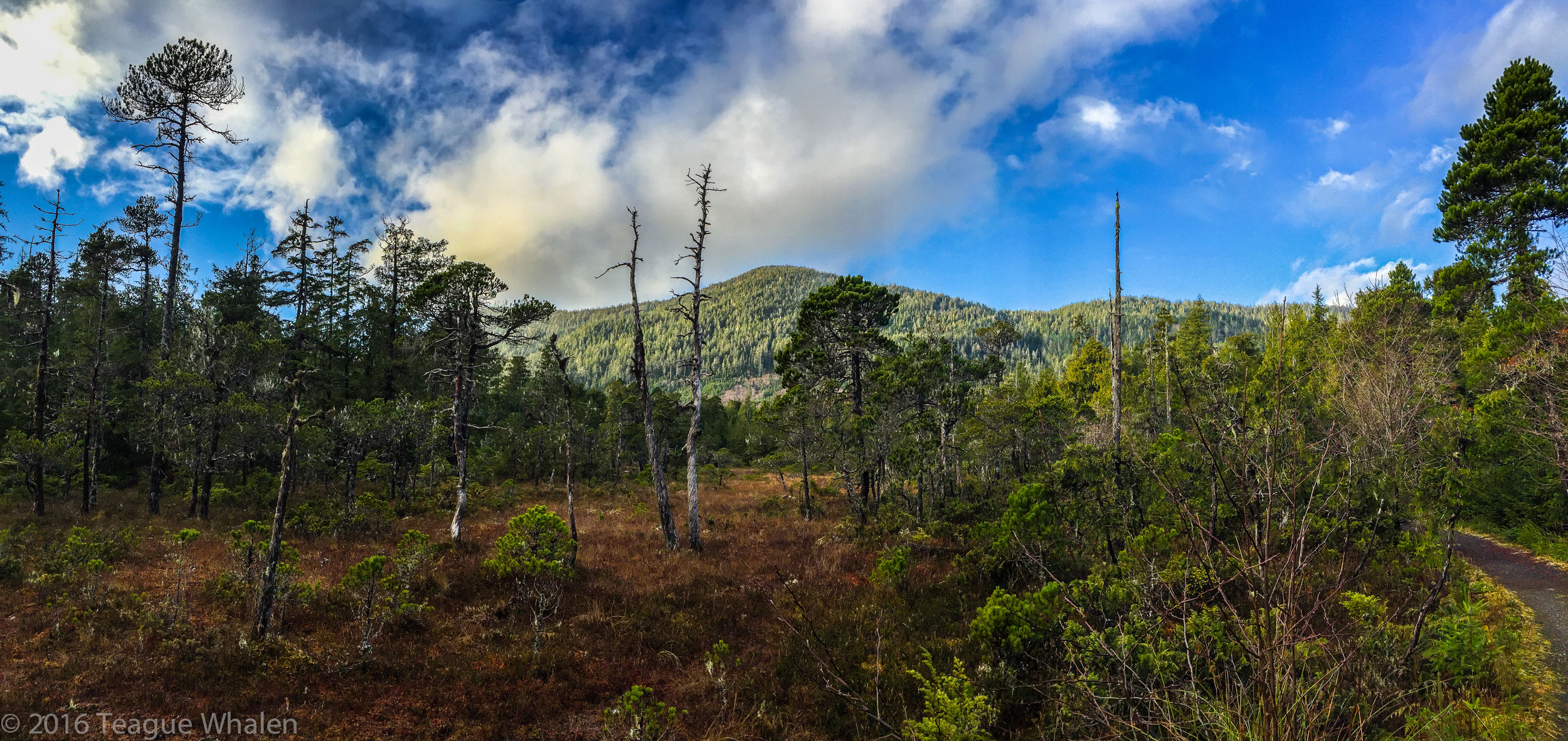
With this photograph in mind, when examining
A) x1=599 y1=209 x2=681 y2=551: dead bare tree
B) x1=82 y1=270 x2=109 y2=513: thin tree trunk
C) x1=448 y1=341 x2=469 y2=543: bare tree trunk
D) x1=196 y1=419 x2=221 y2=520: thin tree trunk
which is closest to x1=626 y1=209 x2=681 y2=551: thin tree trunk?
x1=599 y1=209 x2=681 y2=551: dead bare tree

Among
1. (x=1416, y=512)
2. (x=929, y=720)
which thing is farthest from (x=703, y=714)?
(x=1416, y=512)

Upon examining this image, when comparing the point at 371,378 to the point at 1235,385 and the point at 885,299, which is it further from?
the point at 1235,385

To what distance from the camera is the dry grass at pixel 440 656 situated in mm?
6738

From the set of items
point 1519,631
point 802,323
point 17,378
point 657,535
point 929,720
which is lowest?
point 657,535

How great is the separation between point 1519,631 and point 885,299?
19116 mm

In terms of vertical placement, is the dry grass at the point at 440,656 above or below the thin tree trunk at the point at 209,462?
below

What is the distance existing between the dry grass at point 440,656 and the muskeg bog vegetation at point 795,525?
0.07 metres

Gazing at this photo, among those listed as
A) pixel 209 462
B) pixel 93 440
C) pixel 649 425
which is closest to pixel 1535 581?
pixel 649 425

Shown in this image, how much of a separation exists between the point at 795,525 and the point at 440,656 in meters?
13.3

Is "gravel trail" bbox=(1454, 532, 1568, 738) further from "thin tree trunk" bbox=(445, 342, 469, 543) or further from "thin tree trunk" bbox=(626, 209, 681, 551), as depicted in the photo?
"thin tree trunk" bbox=(445, 342, 469, 543)

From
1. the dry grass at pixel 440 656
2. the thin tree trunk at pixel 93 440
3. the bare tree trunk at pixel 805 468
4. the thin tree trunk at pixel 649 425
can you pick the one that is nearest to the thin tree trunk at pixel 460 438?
the dry grass at pixel 440 656

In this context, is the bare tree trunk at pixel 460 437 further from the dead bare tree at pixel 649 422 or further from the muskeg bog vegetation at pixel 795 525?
the dead bare tree at pixel 649 422

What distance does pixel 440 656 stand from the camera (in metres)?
8.27

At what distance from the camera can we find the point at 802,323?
2392cm
